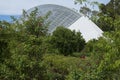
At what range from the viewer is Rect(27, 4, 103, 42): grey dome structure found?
4588cm

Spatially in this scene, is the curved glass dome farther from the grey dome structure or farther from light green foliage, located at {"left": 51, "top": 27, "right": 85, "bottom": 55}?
light green foliage, located at {"left": 51, "top": 27, "right": 85, "bottom": 55}

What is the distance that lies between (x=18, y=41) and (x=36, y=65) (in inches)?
36.6

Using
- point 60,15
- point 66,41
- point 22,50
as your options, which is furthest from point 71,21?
point 22,50

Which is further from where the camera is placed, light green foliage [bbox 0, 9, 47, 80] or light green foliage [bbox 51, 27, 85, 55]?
light green foliage [bbox 51, 27, 85, 55]

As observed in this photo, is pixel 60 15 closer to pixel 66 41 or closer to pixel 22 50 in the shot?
pixel 66 41

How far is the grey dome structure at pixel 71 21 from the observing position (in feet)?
151

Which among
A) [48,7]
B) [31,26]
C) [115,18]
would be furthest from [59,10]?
[115,18]

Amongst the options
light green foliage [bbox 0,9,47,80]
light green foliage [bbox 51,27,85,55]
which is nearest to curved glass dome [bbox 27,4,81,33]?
light green foliage [bbox 51,27,85,55]

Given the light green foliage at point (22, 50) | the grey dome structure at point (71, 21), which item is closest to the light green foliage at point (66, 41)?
the grey dome structure at point (71, 21)

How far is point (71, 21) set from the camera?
47.7 metres

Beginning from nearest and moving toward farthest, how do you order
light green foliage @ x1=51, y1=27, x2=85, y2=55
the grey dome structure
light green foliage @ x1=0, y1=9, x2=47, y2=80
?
light green foliage @ x1=0, y1=9, x2=47, y2=80, light green foliage @ x1=51, y1=27, x2=85, y2=55, the grey dome structure

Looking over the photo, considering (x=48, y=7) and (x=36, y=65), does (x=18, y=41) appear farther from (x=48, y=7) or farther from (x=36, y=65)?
(x=48, y=7)

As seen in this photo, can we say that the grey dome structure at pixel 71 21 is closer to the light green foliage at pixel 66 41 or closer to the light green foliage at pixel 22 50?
the light green foliage at pixel 66 41

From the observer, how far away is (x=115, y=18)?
8.87m
